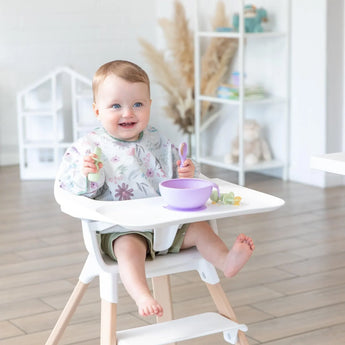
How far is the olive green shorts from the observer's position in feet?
5.62

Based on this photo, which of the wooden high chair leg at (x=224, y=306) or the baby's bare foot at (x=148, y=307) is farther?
the wooden high chair leg at (x=224, y=306)

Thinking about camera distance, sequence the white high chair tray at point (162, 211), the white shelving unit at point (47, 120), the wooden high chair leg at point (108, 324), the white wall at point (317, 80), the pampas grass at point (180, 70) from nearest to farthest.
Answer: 1. the white high chair tray at point (162, 211)
2. the wooden high chair leg at point (108, 324)
3. the white wall at point (317, 80)
4. the white shelving unit at point (47, 120)
5. the pampas grass at point (180, 70)

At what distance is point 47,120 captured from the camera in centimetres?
454

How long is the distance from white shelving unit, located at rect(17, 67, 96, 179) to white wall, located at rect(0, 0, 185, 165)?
1.06 feet

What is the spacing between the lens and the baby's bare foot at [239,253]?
1.65 meters

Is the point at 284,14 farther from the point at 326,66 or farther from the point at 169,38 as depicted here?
the point at 169,38

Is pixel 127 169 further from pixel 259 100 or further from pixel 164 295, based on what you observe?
pixel 259 100

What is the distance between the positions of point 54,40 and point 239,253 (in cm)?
354

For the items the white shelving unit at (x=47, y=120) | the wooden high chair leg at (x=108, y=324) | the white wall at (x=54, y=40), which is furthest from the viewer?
the white wall at (x=54, y=40)

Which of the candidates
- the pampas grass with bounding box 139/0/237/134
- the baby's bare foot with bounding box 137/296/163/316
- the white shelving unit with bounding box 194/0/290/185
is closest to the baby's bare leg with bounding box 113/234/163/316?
the baby's bare foot with bounding box 137/296/163/316

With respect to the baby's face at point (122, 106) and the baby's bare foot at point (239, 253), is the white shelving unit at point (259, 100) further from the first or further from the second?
the baby's bare foot at point (239, 253)

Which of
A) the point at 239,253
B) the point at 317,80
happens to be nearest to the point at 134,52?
the point at 317,80

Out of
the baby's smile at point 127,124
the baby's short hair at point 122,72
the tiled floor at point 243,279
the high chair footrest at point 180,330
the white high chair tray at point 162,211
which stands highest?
the baby's short hair at point 122,72

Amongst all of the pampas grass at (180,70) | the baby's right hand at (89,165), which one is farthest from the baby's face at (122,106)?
the pampas grass at (180,70)
